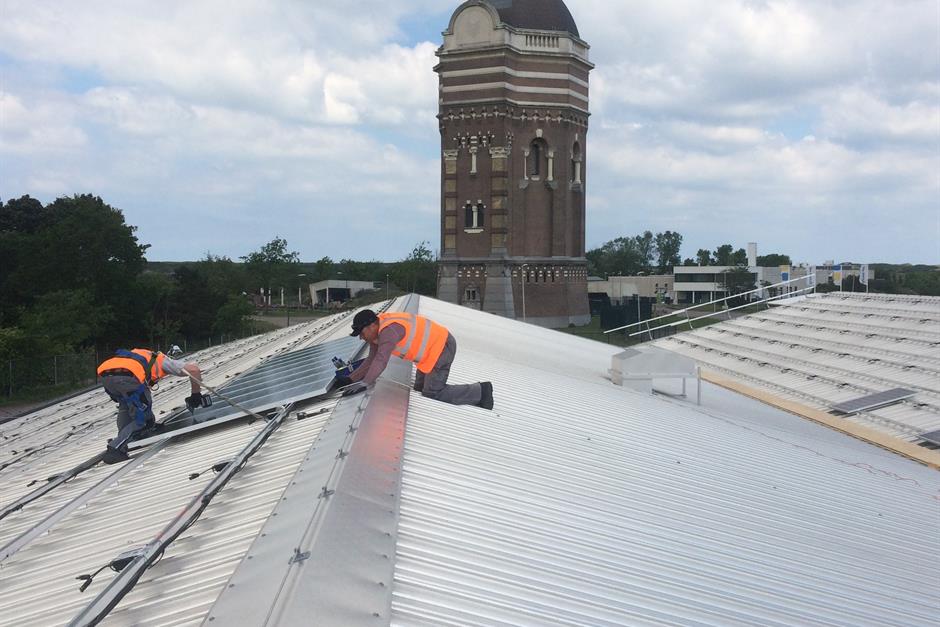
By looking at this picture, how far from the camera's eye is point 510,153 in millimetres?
59406

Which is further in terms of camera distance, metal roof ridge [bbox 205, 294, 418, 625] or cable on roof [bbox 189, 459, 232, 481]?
cable on roof [bbox 189, 459, 232, 481]

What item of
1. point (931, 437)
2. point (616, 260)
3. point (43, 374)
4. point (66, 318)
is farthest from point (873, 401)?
point (616, 260)

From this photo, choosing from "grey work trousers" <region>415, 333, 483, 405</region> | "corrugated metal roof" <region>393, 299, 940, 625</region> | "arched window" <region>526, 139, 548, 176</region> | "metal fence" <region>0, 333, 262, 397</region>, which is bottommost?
"metal fence" <region>0, 333, 262, 397</region>

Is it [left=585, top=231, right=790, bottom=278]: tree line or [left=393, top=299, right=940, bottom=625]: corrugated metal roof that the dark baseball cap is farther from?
[left=585, top=231, right=790, bottom=278]: tree line

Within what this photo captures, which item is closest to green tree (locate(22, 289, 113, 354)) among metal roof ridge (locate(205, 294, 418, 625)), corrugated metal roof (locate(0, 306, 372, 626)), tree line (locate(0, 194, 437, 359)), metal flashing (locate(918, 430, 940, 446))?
tree line (locate(0, 194, 437, 359))

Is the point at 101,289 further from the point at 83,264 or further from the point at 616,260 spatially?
the point at 616,260

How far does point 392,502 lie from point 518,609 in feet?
4.58

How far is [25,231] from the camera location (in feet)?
235

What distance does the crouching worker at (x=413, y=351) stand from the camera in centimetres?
834

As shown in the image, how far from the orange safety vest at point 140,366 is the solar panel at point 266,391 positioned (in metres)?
0.58

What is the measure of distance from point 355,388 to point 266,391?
185 cm

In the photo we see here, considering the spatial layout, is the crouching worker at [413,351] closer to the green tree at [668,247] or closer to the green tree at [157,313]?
the green tree at [157,313]

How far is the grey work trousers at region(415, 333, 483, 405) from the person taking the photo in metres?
9.10

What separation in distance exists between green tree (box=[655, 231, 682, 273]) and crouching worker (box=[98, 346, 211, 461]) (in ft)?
589
